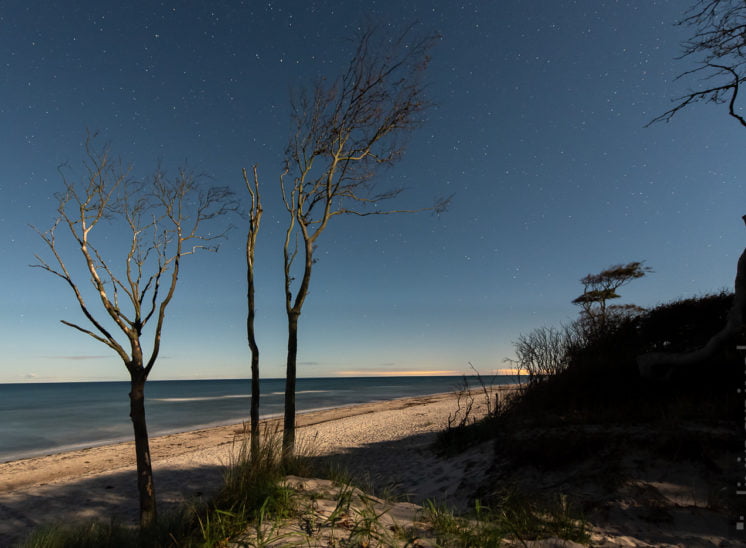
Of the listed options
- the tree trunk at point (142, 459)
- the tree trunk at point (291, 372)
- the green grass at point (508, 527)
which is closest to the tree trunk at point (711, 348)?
the green grass at point (508, 527)

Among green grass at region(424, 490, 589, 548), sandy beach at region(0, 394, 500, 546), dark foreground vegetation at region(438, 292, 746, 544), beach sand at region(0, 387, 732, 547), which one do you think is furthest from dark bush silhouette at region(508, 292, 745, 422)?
green grass at region(424, 490, 589, 548)

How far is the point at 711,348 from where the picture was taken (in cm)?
801

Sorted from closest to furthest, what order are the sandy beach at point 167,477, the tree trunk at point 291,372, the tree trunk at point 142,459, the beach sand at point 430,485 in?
the beach sand at point 430,485
the tree trunk at point 142,459
the sandy beach at point 167,477
the tree trunk at point 291,372

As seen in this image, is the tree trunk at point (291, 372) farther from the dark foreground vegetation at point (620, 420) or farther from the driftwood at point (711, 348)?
the driftwood at point (711, 348)

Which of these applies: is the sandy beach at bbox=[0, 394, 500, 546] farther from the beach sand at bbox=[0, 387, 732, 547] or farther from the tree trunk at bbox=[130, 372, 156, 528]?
the tree trunk at bbox=[130, 372, 156, 528]

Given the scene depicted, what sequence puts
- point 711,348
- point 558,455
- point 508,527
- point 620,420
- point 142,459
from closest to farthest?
point 508,527 → point 142,459 → point 558,455 → point 620,420 → point 711,348

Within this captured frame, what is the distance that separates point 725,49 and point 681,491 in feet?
26.8

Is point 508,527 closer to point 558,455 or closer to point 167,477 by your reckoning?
point 558,455

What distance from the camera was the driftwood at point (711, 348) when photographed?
7664 millimetres

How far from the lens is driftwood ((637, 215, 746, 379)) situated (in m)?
7.66

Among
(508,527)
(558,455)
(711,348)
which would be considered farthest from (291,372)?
(711,348)

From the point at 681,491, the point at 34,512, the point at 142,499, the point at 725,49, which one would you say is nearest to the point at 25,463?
the point at 34,512

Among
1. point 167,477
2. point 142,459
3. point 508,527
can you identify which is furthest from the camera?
point 167,477

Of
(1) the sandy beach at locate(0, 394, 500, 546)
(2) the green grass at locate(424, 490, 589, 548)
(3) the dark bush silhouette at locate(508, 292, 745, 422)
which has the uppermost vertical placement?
(3) the dark bush silhouette at locate(508, 292, 745, 422)
